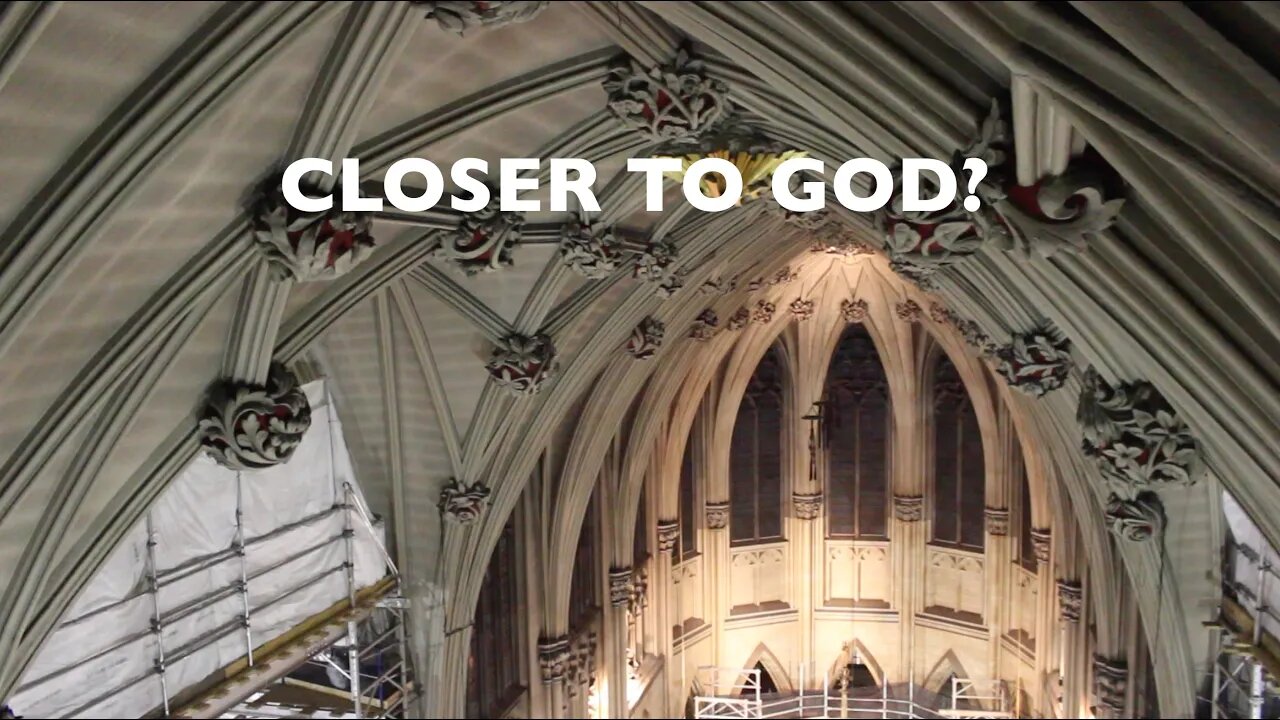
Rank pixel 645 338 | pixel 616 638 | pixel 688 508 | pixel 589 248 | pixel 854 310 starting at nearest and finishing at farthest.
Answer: pixel 589 248
pixel 645 338
pixel 616 638
pixel 854 310
pixel 688 508

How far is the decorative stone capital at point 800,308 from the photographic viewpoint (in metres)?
17.0

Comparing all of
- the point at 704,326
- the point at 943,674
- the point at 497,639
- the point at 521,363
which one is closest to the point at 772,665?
the point at 943,674

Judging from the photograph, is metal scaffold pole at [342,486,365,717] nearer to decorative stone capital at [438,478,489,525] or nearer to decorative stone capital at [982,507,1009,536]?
decorative stone capital at [438,478,489,525]

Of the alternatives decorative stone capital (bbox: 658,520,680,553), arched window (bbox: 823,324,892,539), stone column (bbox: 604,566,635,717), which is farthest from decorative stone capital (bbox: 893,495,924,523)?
stone column (bbox: 604,566,635,717)

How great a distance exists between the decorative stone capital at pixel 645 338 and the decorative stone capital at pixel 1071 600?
610 cm

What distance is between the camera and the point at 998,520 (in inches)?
661

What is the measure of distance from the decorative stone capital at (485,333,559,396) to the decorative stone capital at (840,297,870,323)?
319 inches

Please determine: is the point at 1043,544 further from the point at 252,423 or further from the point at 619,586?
the point at 252,423

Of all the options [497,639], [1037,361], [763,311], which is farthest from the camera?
[763,311]

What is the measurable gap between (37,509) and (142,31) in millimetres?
3182

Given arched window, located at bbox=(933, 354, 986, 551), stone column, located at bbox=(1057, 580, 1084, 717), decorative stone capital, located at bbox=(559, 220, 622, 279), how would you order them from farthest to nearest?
arched window, located at bbox=(933, 354, 986, 551)
stone column, located at bbox=(1057, 580, 1084, 717)
decorative stone capital, located at bbox=(559, 220, 622, 279)

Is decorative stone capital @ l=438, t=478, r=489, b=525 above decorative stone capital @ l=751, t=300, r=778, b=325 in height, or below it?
below

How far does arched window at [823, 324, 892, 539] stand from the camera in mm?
18031

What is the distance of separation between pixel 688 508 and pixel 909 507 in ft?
11.6
